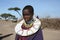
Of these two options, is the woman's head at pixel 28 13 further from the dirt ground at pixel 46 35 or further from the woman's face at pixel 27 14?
the dirt ground at pixel 46 35

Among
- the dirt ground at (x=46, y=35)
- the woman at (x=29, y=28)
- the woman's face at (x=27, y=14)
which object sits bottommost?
the dirt ground at (x=46, y=35)

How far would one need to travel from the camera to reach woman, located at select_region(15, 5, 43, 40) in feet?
8.73

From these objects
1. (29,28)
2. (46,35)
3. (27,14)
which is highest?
(27,14)

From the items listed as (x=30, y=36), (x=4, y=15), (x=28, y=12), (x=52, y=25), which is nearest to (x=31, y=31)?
(x=30, y=36)

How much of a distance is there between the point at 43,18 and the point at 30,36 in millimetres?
13590

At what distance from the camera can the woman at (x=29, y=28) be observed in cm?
266

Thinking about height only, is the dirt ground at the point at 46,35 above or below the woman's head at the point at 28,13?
below

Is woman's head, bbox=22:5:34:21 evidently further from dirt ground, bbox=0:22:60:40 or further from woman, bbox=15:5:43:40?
dirt ground, bbox=0:22:60:40

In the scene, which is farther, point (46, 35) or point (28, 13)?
point (46, 35)

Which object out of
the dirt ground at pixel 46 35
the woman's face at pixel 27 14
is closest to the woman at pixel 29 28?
the woman's face at pixel 27 14

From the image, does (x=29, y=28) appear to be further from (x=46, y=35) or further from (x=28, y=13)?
(x=46, y=35)

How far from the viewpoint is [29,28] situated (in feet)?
8.89

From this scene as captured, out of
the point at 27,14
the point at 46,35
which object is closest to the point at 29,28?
the point at 27,14

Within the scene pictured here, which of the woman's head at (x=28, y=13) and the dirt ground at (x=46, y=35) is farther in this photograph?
the dirt ground at (x=46, y=35)
